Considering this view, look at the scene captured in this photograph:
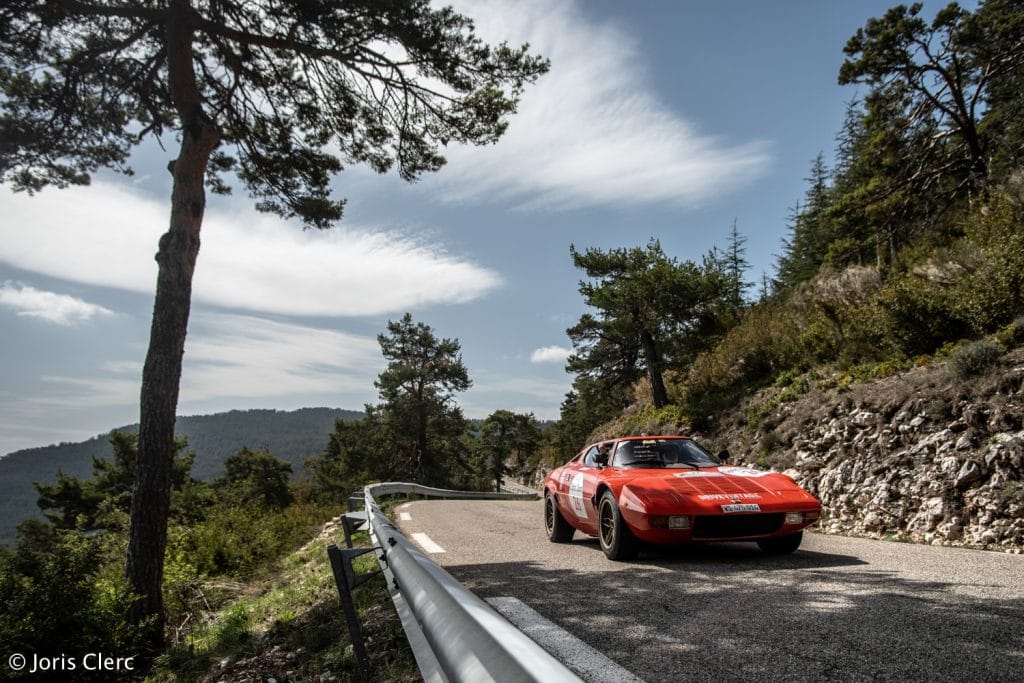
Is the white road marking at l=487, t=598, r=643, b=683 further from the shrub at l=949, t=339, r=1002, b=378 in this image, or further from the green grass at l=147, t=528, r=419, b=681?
the shrub at l=949, t=339, r=1002, b=378

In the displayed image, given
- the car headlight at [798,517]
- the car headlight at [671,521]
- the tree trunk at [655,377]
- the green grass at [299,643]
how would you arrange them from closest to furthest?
the green grass at [299,643]
the car headlight at [671,521]
the car headlight at [798,517]
the tree trunk at [655,377]

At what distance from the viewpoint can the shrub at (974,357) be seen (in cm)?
757

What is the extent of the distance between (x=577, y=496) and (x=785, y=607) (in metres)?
3.25

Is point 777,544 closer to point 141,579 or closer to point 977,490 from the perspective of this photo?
point 977,490

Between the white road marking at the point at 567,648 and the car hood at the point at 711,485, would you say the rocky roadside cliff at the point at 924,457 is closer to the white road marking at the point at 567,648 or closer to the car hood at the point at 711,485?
the car hood at the point at 711,485

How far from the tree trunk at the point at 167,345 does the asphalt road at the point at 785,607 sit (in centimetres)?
352

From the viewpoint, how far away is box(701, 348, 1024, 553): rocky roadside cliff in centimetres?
630

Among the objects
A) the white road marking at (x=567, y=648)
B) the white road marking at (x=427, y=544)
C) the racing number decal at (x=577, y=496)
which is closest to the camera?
the white road marking at (x=567, y=648)

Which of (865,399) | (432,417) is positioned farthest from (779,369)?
(432,417)

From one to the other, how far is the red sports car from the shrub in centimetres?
376

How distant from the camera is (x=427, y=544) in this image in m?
7.37

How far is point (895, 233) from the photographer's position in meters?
18.7

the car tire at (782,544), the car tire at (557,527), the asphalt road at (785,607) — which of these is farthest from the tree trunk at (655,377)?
the car tire at (782,544)

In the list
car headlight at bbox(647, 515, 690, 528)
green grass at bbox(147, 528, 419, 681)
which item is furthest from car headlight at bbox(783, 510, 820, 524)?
green grass at bbox(147, 528, 419, 681)
